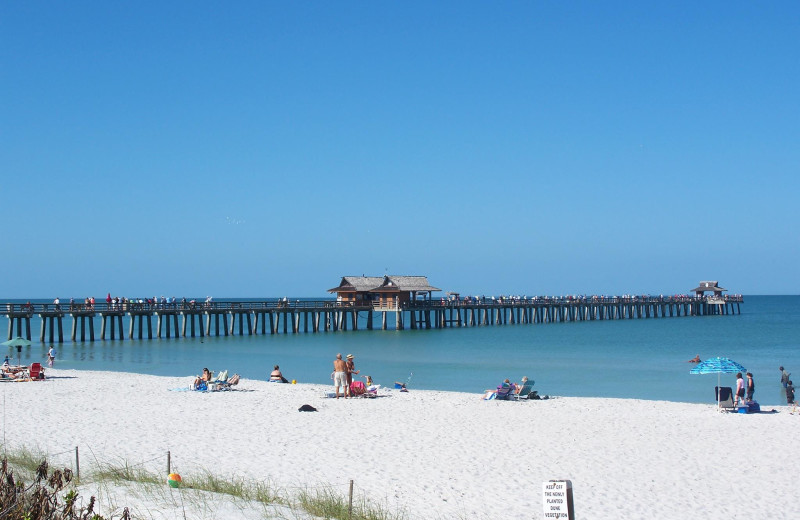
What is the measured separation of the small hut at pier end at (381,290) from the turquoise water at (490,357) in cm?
220

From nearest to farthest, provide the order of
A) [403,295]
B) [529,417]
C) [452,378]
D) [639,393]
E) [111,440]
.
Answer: [111,440] → [529,417] → [639,393] → [452,378] → [403,295]

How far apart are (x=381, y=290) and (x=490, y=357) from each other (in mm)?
19511

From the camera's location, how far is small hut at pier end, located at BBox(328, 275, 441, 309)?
173ft

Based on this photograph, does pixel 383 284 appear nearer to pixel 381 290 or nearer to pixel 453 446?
pixel 381 290

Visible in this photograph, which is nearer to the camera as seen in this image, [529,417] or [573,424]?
[573,424]

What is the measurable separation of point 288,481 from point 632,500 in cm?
414

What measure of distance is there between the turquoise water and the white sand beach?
5.51 meters

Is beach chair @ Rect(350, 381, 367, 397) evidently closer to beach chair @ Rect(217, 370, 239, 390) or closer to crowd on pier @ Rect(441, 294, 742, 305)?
beach chair @ Rect(217, 370, 239, 390)

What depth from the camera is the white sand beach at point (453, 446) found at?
9.66 meters

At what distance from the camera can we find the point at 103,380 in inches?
895

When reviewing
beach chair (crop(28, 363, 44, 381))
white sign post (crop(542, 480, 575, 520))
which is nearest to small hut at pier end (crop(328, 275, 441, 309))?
beach chair (crop(28, 363, 44, 381))

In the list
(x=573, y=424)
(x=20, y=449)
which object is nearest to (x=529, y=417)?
(x=573, y=424)

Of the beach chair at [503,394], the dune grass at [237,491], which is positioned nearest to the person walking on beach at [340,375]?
the beach chair at [503,394]

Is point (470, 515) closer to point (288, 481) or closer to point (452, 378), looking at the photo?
point (288, 481)
